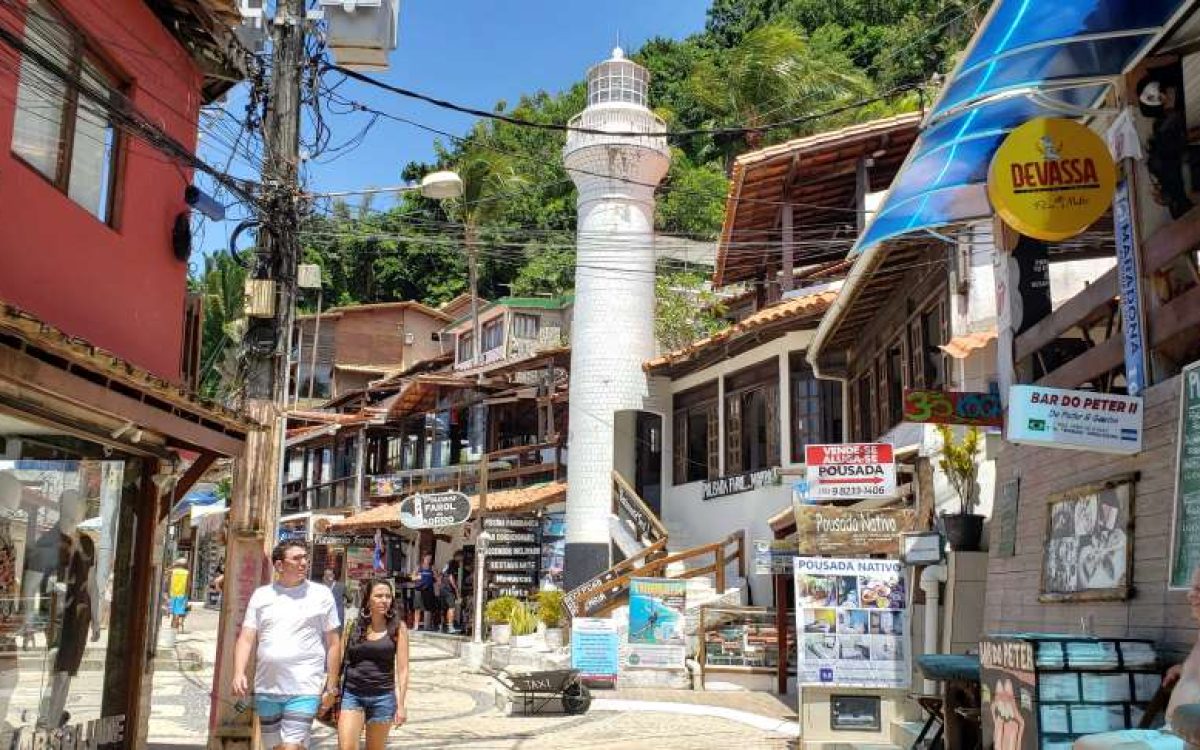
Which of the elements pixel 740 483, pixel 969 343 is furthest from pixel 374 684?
pixel 740 483

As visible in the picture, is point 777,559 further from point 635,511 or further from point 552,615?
point 635,511

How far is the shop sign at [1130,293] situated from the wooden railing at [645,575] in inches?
511

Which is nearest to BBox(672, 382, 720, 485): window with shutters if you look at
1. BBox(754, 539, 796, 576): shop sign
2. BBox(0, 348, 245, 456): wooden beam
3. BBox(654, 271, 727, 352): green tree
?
BBox(654, 271, 727, 352): green tree

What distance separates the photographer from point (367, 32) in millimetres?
11523

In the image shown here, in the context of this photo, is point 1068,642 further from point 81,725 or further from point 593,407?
point 593,407

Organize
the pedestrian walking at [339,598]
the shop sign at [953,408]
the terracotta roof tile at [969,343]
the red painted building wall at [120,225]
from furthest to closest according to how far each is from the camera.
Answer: the terracotta roof tile at [969,343] < the shop sign at [953,408] < the red painted building wall at [120,225] < the pedestrian walking at [339,598]

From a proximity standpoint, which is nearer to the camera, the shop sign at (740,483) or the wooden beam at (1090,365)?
the wooden beam at (1090,365)

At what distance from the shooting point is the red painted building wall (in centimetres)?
836

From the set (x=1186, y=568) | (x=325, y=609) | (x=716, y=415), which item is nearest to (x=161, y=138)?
(x=325, y=609)

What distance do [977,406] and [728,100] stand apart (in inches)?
1139

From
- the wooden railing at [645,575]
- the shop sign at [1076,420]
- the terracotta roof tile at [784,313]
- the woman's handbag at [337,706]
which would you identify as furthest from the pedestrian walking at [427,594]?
the shop sign at [1076,420]

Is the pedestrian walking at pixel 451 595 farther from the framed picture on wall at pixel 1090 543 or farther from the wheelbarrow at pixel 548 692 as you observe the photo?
the framed picture on wall at pixel 1090 543

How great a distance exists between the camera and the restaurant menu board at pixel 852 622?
1066 cm

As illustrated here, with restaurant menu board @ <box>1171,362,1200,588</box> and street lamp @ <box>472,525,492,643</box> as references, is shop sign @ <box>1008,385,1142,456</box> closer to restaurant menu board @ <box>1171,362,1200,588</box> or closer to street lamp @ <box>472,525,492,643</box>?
restaurant menu board @ <box>1171,362,1200,588</box>
